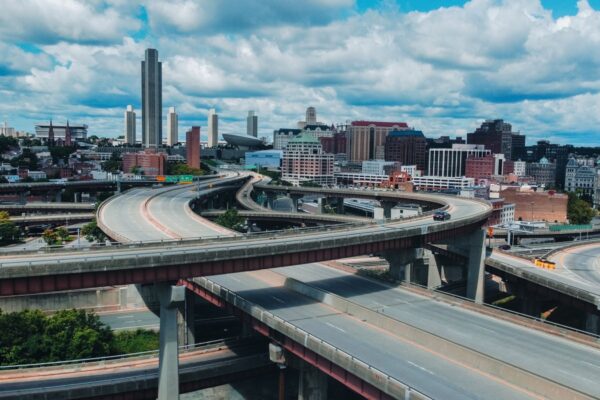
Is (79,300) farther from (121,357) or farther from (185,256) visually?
(185,256)

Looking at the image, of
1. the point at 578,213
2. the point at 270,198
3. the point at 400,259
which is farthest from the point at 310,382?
the point at 270,198

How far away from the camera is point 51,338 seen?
48.2 meters

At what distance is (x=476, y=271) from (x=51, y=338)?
5677cm

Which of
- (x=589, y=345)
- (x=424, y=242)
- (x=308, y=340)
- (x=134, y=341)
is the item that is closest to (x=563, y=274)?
(x=424, y=242)

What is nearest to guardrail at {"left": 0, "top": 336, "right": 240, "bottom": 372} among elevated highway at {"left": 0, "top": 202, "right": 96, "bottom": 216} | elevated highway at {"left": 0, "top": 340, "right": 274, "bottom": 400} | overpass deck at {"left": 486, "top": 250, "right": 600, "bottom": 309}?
elevated highway at {"left": 0, "top": 340, "right": 274, "bottom": 400}

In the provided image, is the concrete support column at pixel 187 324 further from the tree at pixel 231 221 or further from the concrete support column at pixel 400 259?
the tree at pixel 231 221

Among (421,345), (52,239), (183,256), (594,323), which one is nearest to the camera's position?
(421,345)

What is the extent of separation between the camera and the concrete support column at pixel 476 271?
76438 mm

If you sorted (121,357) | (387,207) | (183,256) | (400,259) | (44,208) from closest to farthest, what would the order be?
(183,256)
(121,357)
(400,259)
(44,208)
(387,207)

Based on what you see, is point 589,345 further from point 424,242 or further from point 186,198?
point 186,198

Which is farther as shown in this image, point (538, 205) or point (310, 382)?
point (538, 205)

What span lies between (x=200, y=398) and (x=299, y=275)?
676 inches

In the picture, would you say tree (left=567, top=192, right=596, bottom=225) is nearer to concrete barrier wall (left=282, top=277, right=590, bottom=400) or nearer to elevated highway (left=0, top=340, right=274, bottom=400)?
concrete barrier wall (left=282, top=277, right=590, bottom=400)

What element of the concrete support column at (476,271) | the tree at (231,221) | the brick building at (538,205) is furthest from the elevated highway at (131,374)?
the brick building at (538,205)
